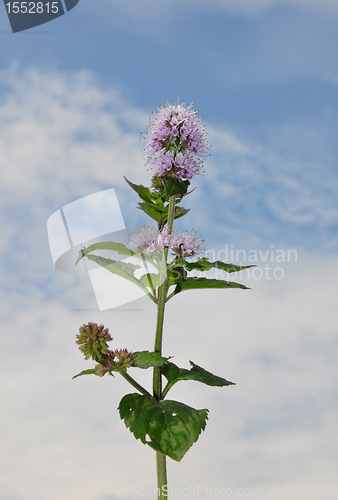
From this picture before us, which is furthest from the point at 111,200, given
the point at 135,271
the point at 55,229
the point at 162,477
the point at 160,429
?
the point at 162,477

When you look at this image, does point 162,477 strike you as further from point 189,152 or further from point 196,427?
point 189,152

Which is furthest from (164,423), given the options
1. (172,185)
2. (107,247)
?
(172,185)

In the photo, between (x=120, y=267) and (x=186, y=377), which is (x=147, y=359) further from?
(x=120, y=267)

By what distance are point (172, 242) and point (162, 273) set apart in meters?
0.33

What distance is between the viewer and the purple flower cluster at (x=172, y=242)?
450 centimetres

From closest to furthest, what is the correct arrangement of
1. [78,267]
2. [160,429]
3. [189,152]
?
[160,429] → [189,152] → [78,267]

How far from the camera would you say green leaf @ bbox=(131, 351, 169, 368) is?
3.98 metres

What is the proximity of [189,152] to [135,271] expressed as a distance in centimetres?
136

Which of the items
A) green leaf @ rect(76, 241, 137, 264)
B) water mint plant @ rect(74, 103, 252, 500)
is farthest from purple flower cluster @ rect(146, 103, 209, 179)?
green leaf @ rect(76, 241, 137, 264)

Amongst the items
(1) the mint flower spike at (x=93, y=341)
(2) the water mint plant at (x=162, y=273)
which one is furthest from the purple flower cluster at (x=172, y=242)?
(1) the mint flower spike at (x=93, y=341)

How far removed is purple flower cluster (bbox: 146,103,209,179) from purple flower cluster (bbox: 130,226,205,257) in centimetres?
61

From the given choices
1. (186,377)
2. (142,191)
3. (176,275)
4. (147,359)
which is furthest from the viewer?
(142,191)

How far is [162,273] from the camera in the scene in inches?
179

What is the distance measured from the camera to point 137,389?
4363mm
